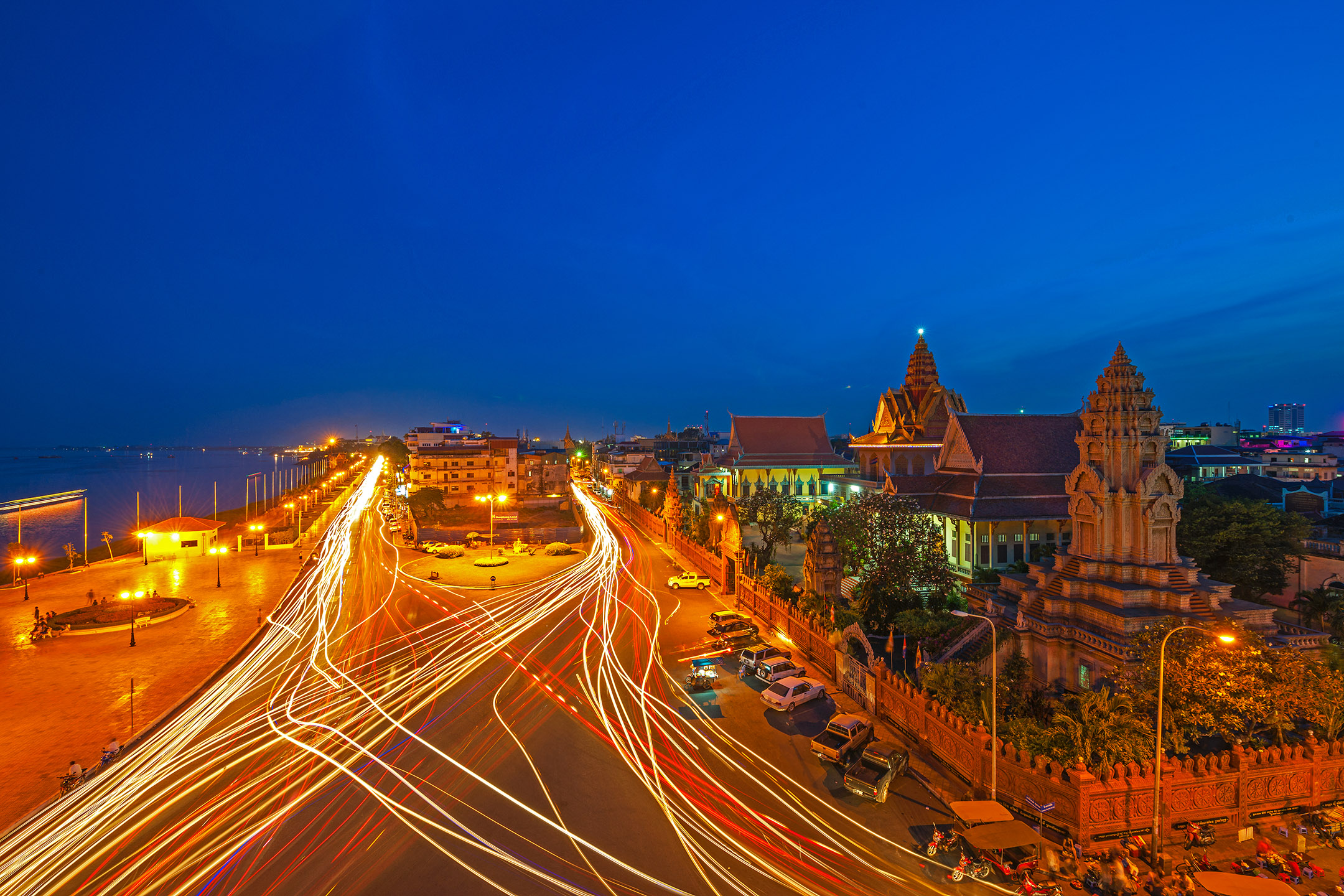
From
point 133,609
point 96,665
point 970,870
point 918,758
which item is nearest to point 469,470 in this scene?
point 133,609

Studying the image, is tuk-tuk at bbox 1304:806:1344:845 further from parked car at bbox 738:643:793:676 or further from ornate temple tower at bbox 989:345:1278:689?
parked car at bbox 738:643:793:676

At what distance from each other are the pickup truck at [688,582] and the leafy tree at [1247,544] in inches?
917

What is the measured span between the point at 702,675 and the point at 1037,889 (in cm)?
1164

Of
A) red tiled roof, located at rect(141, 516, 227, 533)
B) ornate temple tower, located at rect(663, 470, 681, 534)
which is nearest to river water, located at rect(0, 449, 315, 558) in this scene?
red tiled roof, located at rect(141, 516, 227, 533)

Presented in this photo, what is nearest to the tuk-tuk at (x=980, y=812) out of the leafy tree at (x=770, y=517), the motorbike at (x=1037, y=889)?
the motorbike at (x=1037, y=889)

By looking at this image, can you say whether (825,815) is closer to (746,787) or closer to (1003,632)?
(746,787)

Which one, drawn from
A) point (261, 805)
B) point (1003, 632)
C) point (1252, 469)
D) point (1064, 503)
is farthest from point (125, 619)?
point (1252, 469)

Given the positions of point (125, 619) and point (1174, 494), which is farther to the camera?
point (125, 619)

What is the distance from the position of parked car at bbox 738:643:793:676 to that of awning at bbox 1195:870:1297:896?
1309 cm

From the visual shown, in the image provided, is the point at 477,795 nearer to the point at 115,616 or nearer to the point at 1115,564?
the point at 1115,564

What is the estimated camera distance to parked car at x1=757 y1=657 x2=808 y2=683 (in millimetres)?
21547

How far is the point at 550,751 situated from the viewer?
55.2 feet

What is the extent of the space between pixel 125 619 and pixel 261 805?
74.4 ft

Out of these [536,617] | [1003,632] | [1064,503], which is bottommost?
[536,617]
